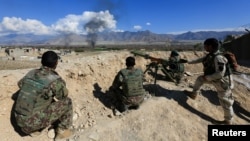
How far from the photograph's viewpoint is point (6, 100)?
5.85 m

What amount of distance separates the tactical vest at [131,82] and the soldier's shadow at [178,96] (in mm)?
1468

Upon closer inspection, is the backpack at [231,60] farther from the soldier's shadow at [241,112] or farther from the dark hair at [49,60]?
the dark hair at [49,60]

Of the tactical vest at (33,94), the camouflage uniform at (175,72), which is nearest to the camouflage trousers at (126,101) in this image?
the tactical vest at (33,94)

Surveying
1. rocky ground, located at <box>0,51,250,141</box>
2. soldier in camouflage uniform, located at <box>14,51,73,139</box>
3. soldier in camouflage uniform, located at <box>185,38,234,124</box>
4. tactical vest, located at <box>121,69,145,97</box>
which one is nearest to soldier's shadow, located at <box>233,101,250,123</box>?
rocky ground, located at <box>0,51,250,141</box>

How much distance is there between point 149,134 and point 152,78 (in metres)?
4.29

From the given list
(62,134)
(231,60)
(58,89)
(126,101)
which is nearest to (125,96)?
(126,101)

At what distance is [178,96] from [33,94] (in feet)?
14.5

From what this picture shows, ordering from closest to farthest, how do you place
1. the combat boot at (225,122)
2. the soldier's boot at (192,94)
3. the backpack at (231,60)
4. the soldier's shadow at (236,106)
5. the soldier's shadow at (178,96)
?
1. the combat boot at (225,122)
2. the backpack at (231,60)
3. the soldier's shadow at (178,96)
4. the soldier's boot at (192,94)
5. the soldier's shadow at (236,106)

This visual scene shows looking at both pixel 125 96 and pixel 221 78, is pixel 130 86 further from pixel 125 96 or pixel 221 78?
pixel 221 78

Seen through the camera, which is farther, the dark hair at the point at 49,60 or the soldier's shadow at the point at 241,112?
the soldier's shadow at the point at 241,112

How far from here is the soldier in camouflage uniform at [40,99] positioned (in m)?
4.93

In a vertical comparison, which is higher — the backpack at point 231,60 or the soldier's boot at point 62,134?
the backpack at point 231,60

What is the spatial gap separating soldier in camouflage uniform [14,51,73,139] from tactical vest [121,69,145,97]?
1762 millimetres

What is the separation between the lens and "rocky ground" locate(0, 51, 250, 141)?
5.93 meters
